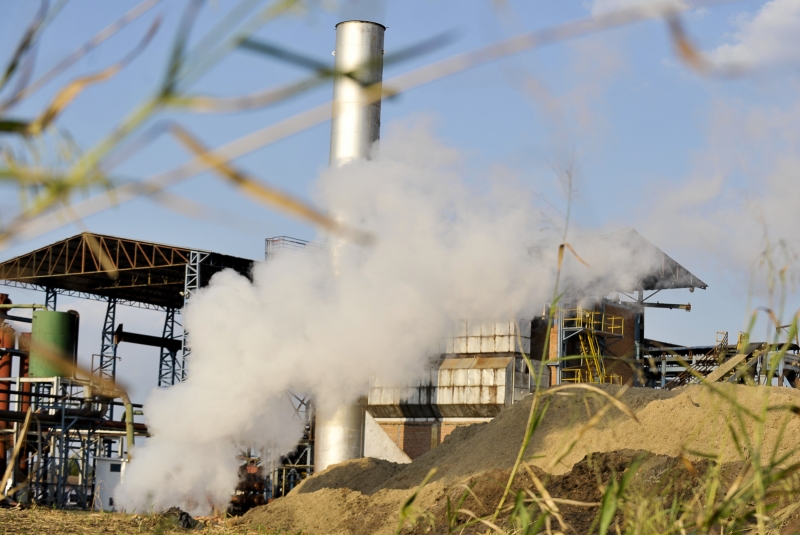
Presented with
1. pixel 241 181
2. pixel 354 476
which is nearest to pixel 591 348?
pixel 354 476

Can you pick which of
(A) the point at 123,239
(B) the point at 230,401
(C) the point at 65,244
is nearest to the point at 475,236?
(B) the point at 230,401

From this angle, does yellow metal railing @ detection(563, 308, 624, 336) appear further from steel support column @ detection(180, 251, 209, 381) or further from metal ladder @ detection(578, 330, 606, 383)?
steel support column @ detection(180, 251, 209, 381)

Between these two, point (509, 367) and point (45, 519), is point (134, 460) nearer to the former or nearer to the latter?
point (45, 519)

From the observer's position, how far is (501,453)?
21.4 meters

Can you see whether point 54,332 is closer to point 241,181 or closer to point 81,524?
point 81,524

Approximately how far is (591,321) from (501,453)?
9440 millimetres

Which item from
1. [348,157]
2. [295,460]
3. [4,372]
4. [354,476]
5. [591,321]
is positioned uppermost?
[348,157]

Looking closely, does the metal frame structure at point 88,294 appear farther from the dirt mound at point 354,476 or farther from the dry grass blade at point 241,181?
the dry grass blade at point 241,181

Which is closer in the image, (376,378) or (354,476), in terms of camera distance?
(354,476)

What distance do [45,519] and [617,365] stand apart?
20220 millimetres

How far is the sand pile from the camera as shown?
17844 millimetres

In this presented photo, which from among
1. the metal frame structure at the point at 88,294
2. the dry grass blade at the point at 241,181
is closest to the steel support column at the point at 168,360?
the metal frame structure at the point at 88,294

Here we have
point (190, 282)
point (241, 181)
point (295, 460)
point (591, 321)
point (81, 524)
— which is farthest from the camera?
point (295, 460)

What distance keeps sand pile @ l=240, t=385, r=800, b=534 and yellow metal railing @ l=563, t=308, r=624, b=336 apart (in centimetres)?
601
